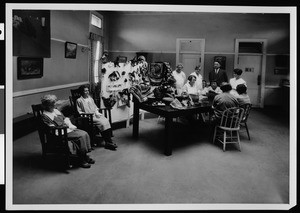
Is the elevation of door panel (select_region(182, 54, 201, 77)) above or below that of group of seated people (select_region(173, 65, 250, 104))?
above

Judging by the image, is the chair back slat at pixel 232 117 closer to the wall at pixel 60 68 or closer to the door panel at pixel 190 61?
the wall at pixel 60 68

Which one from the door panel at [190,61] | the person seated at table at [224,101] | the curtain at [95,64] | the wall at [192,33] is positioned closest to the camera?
the person seated at table at [224,101]

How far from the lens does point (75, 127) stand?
3.49 m

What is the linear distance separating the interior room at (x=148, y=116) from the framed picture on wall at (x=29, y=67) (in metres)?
0.02

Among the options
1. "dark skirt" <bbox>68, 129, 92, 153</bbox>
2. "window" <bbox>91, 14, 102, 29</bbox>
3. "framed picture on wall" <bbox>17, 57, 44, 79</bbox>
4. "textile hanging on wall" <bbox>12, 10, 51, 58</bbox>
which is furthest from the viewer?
"window" <bbox>91, 14, 102, 29</bbox>

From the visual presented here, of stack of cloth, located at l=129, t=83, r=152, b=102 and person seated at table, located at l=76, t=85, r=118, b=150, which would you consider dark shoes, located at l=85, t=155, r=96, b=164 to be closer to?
person seated at table, located at l=76, t=85, r=118, b=150

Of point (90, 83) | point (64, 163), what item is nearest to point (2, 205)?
point (64, 163)

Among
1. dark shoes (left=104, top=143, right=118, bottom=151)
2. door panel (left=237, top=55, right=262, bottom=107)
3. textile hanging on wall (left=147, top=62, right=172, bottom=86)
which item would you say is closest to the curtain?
textile hanging on wall (left=147, top=62, right=172, bottom=86)

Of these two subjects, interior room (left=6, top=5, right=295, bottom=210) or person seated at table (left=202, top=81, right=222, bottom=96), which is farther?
person seated at table (left=202, top=81, right=222, bottom=96)

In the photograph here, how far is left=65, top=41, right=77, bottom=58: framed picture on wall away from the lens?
5.29 m

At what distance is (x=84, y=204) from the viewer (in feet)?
8.65

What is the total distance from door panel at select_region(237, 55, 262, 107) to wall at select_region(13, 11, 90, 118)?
4606 millimetres

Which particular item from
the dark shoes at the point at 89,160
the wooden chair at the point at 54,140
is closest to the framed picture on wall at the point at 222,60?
the dark shoes at the point at 89,160

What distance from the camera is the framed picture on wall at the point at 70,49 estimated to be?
529 cm
